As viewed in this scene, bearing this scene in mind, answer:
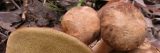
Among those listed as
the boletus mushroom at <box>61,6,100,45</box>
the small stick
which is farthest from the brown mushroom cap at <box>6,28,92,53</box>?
the small stick

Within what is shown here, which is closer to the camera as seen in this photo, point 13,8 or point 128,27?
point 128,27

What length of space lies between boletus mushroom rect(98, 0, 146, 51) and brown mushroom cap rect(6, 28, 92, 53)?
0.14m

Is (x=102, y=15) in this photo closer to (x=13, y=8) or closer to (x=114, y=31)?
(x=114, y=31)

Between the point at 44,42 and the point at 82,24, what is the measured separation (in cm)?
20

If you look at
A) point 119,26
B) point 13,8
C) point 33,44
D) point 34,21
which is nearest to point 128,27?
point 119,26

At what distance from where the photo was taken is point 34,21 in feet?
9.01

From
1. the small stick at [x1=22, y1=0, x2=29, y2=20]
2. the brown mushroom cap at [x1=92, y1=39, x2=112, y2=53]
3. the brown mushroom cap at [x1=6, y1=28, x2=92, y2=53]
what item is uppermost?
the brown mushroom cap at [x1=6, y1=28, x2=92, y2=53]

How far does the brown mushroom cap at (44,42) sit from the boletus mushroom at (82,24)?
0.10m

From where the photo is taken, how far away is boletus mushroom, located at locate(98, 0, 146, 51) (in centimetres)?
174

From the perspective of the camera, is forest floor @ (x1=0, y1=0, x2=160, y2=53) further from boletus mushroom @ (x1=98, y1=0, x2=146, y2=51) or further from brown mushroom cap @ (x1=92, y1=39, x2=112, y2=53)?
boletus mushroom @ (x1=98, y1=0, x2=146, y2=51)

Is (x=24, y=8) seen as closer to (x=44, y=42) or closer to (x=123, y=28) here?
(x=44, y=42)

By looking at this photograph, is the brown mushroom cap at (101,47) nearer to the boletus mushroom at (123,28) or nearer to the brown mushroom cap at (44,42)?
the boletus mushroom at (123,28)

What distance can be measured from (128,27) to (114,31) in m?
0.07

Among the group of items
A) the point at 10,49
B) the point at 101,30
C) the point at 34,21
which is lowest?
the point at 34,21
